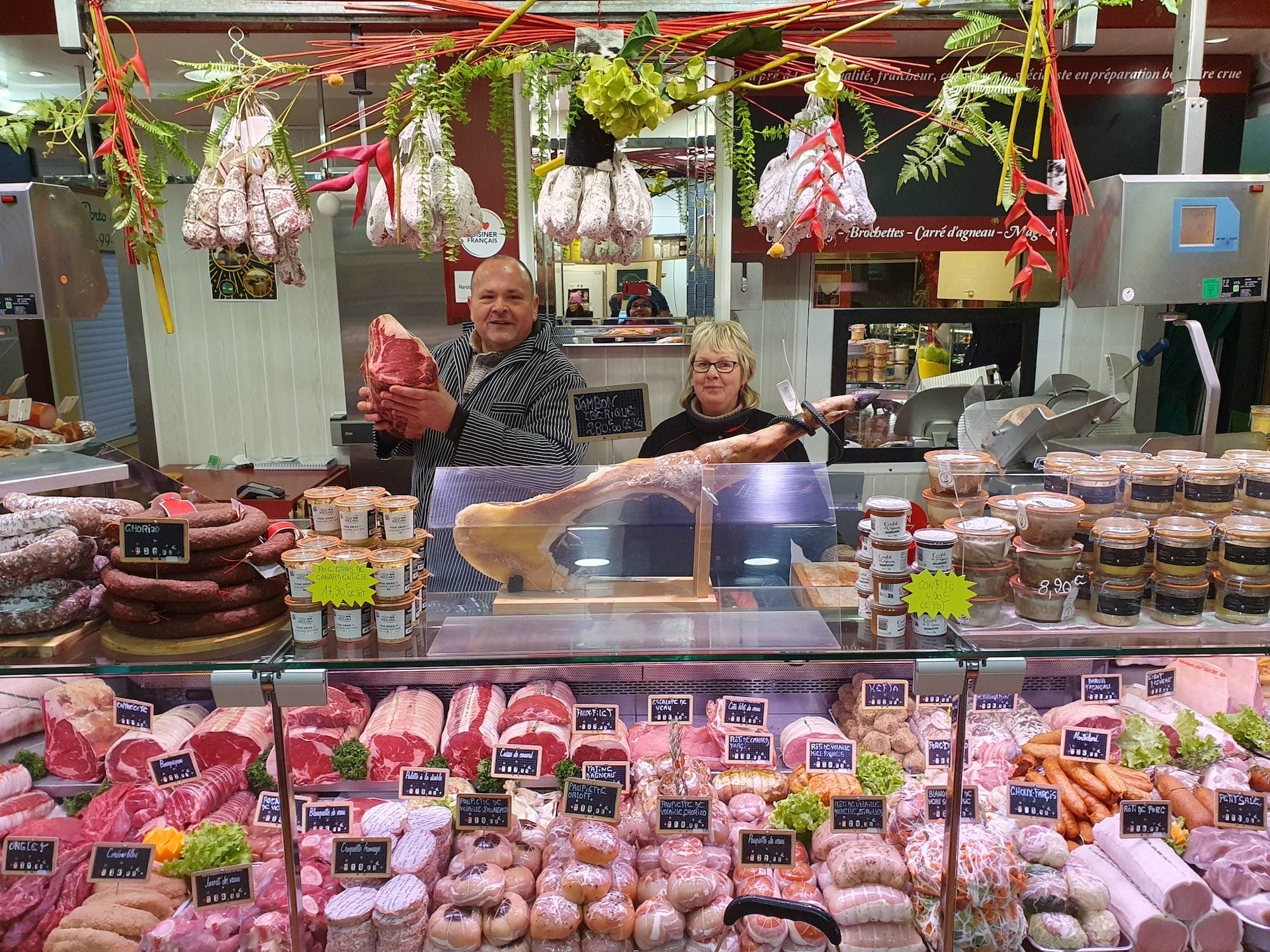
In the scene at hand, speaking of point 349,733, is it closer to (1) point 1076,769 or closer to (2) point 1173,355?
(1) point 1076,769

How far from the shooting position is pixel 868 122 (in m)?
2.31

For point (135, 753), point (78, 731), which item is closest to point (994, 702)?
point (135, 753)

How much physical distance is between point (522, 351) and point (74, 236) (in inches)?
59.8

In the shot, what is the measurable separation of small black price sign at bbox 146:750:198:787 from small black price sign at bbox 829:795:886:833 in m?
1.57

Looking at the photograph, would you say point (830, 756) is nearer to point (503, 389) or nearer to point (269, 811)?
point (269, 811)

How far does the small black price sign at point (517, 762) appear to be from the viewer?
2.21 meters

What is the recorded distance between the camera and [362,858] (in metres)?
2.11

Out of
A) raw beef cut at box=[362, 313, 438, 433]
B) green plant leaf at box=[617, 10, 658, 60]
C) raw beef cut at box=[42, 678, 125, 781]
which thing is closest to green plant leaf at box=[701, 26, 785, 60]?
green plant leaf at box=[617, 10, 658, 60]

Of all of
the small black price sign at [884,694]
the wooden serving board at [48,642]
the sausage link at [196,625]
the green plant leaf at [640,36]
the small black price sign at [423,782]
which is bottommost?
the small black price sign at [423,782]

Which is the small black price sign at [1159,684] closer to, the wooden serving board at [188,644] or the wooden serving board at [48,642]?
the wooden serving board at [188,644]

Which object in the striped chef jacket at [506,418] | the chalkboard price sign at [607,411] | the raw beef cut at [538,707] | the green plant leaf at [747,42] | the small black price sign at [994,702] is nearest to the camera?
the green plant leaf at [747,42]

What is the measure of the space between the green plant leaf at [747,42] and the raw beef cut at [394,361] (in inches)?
47.2

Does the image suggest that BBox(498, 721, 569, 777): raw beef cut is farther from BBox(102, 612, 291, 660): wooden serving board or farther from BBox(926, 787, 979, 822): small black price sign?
BBox(926, 787, 979, 822): small black price sign

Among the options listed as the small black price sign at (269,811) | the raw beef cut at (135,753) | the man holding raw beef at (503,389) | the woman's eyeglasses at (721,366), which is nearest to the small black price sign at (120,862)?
the small black price sign at (269,811)
